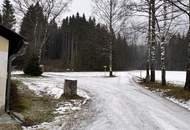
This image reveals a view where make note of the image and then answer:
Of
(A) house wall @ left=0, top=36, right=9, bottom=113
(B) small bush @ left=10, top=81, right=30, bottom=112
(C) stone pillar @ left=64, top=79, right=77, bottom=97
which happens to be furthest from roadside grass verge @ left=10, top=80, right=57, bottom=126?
(C) stone pillar @ left=64, top=79, right=77, bottom=97

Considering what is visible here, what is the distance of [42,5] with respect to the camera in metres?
35.1

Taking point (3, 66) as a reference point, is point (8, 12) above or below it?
above

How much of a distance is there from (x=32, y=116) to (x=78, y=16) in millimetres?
76131

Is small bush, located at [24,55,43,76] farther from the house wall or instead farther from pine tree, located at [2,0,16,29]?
the house wall

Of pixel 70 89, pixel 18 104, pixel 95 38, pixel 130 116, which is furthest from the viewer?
pixel 95 38

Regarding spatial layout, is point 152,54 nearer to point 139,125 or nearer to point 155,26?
point 155,26

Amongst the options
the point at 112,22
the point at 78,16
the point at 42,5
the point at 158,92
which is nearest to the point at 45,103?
the point at 158,92

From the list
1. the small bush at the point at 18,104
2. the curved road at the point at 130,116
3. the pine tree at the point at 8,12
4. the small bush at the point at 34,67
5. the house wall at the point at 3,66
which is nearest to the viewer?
the curved road at the point at 130,116

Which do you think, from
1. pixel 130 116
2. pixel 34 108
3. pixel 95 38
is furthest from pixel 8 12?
pixel 130 116

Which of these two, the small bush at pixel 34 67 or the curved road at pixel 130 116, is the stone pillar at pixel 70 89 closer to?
the curved road at pixel 130 116

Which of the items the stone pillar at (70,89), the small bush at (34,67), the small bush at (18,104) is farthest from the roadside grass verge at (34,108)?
the small bush at (34,67)

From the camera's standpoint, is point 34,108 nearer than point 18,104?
Yes

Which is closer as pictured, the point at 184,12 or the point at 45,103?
the point at 45,103

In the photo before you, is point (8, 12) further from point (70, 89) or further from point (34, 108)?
point (34, 108)
